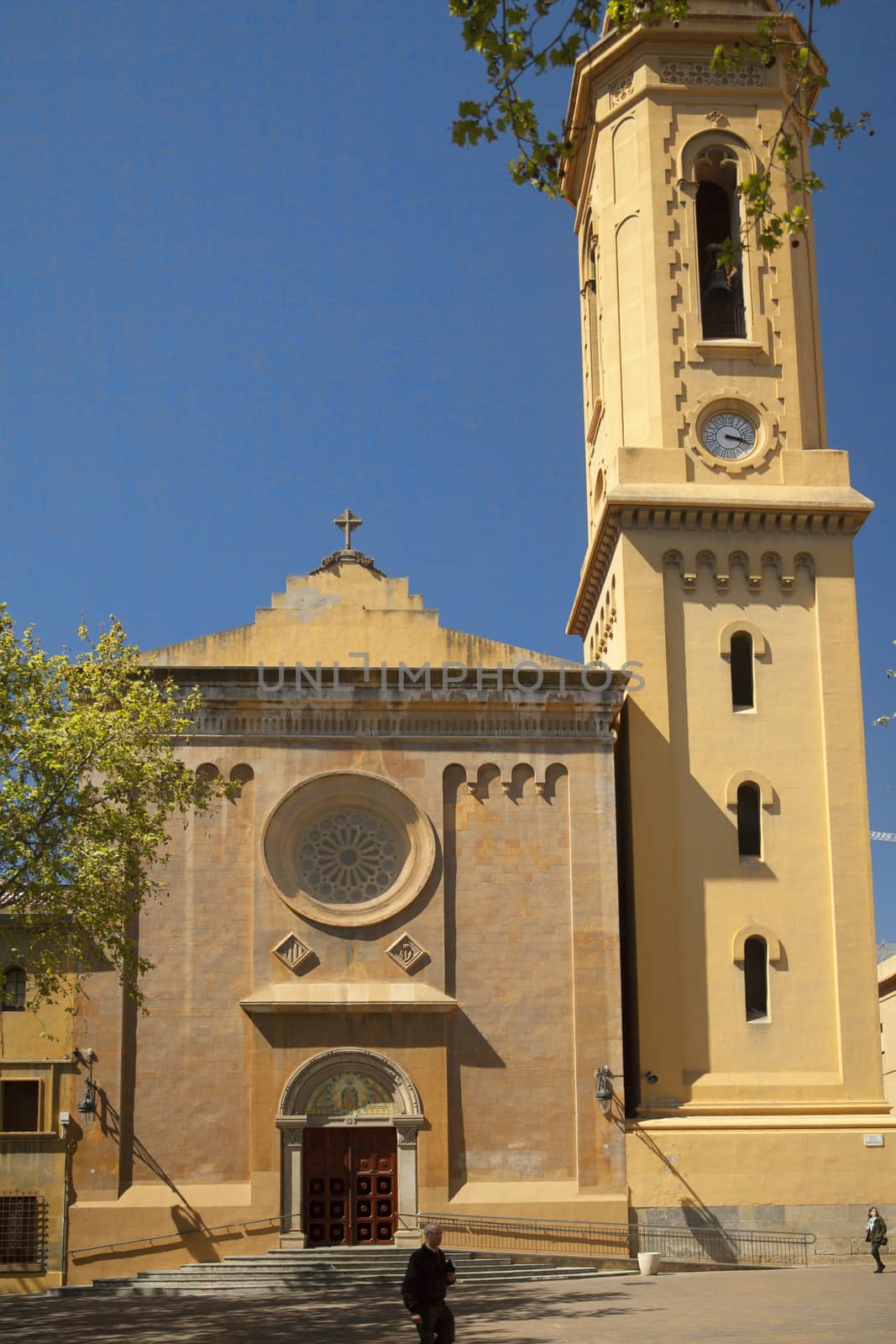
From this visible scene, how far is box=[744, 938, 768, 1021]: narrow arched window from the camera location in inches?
1243

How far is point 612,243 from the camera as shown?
36.7 m

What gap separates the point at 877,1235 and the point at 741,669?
443 inches

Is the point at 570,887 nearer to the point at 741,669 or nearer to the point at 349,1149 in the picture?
the point at 741,669

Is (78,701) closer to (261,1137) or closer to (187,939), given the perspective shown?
(187,939)

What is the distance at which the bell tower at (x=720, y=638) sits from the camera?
30.9 metres

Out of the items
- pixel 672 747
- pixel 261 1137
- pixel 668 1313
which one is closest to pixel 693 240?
pixel 672 747

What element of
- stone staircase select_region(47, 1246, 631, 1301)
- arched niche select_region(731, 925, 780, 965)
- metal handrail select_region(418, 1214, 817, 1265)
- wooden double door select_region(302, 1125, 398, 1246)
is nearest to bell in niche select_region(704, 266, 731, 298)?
arched niche select_region(731, 925, 780, 965)

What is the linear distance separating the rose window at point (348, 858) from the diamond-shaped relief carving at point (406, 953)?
111cm

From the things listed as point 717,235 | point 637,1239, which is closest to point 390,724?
point 637,1239

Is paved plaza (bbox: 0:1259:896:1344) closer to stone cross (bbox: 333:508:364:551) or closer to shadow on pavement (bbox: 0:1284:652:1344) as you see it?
shadow on pavement (bbox: 0:1284:652:1344)

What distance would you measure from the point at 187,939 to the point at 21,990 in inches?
152

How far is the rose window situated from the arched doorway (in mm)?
3051

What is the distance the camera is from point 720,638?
3344 centimetres

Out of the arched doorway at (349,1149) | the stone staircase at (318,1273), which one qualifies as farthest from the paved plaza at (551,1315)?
the arched doorway at (349,1149)
